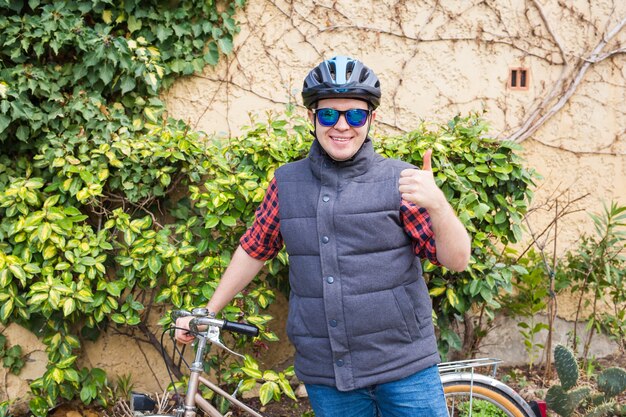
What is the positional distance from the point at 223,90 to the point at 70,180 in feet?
3.45

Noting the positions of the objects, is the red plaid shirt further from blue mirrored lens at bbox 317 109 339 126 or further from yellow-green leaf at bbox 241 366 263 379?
yellow-green leaf at bbox 241 366 263 379

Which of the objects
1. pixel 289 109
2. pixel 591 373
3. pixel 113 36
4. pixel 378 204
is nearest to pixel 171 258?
pixel 289 109

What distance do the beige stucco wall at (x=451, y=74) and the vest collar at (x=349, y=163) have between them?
1.75 meters

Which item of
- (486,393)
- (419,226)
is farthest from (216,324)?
(486,393)

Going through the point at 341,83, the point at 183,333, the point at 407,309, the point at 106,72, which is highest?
the point at 106,72

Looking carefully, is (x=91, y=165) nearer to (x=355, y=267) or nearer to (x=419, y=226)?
(x=355, y=267)

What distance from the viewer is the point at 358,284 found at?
6.89 feet

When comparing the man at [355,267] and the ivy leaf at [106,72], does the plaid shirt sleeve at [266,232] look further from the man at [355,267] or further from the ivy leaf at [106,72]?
the ivy leaf at [106,72]

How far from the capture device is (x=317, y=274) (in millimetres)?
2143

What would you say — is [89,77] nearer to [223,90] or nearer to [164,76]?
[164,76]

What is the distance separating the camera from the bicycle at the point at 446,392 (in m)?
2.27

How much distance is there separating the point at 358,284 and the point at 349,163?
15.3 inches

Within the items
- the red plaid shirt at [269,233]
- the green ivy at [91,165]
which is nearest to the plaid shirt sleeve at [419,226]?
→ the red plaid shirt at [269,233]

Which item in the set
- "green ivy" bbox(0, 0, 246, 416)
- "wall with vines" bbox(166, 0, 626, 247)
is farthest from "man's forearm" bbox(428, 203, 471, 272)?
"wall with vines" bbox(166, 0, 626, 247)
